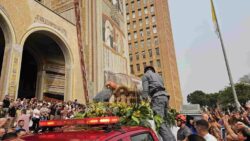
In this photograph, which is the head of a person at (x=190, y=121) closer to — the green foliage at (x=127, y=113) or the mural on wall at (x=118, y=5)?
the green foliage at (x=127, y=113)

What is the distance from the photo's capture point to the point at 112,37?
26.9m

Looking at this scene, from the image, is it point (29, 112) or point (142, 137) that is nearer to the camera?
point (142, 137)

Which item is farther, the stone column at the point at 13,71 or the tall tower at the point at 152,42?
the tall tower at the point at 152,42

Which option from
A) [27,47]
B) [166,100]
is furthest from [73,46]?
[166,100]

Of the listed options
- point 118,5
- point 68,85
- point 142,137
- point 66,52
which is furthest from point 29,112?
point 118,5

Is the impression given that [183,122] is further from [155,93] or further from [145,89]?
[145,89]

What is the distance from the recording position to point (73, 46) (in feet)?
68.9

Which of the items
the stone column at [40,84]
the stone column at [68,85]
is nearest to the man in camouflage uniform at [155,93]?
the stone column at [68,85]

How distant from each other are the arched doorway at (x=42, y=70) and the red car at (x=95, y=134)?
20.3 meters

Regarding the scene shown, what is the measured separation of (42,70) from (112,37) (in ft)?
31.0

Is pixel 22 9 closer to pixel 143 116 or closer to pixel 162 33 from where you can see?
pixel 143 116

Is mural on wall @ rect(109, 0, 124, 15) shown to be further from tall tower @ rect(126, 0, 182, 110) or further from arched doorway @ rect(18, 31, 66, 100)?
tall tower @ rect(126, 0, 182, 110)

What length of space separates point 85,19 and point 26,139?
22.2m

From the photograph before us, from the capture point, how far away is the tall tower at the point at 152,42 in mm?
46375
